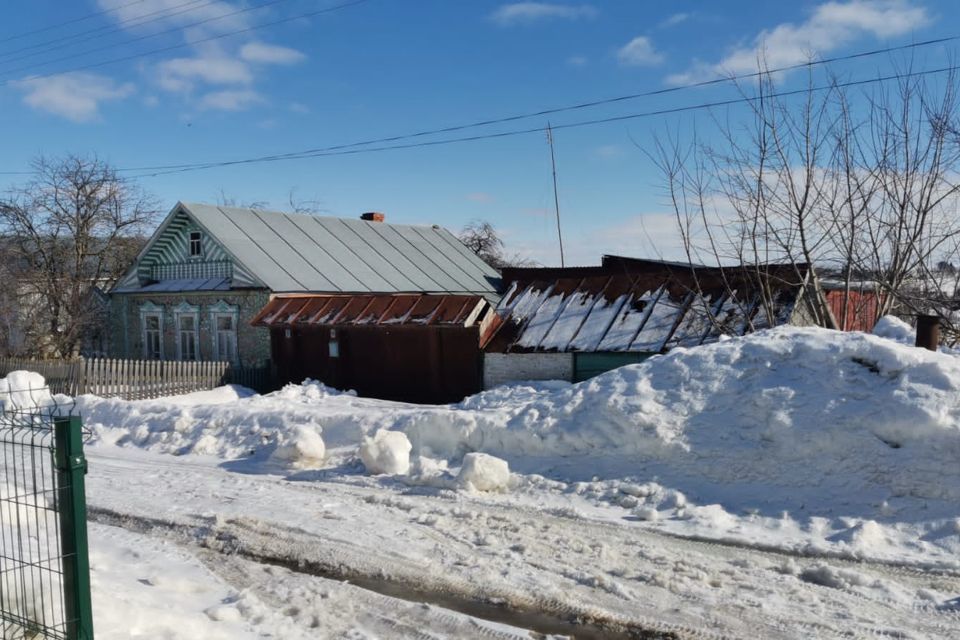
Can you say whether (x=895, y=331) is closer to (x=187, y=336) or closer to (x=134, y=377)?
(x=134, y=377)

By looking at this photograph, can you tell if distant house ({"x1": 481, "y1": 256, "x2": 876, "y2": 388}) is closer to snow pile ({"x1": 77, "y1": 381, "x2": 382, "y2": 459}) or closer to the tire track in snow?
snow pile ({"x1": 77, "y1": 381, "x2": 382, "y2": 459})

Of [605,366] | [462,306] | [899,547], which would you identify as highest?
[462,306]

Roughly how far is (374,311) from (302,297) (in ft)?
12.3

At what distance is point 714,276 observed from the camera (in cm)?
1775

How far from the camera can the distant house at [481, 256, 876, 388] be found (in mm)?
16281

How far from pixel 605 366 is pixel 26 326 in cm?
2214

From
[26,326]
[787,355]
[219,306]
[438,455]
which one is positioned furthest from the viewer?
[26,326]

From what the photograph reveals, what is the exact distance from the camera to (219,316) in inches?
1003

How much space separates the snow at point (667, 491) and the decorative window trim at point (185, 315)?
14161mm

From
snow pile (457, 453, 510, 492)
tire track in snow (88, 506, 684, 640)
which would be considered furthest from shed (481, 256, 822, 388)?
tire track in snow (88, 506, 684, 640)

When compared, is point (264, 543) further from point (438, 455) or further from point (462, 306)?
point (462, 306)

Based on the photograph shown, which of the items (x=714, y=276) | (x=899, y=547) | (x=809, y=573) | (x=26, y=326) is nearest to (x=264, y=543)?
(x=809, y=573)

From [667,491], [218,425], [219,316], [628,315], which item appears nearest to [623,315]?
[628,315]

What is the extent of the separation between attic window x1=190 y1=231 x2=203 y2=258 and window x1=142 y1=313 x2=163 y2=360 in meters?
2.68
